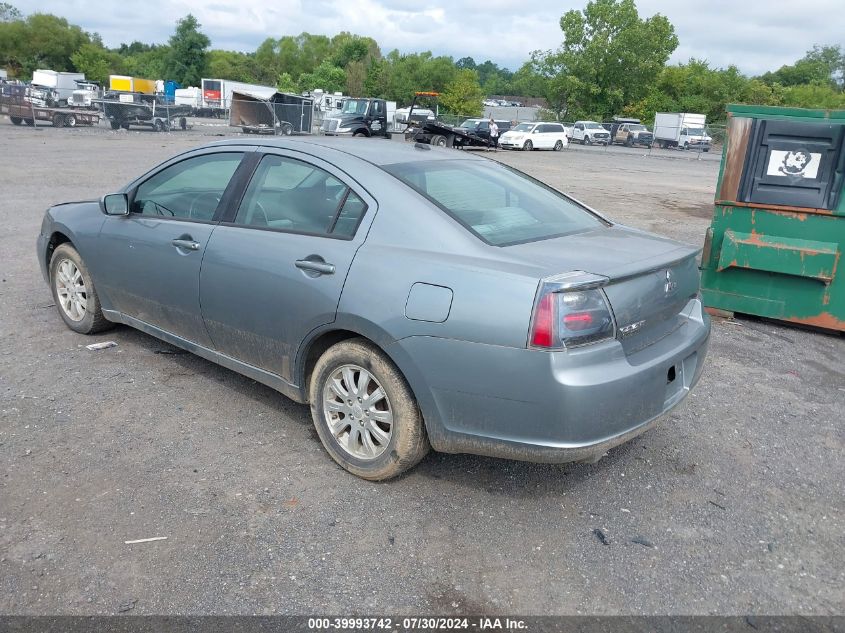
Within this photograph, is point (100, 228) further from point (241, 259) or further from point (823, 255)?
point (823, 255)

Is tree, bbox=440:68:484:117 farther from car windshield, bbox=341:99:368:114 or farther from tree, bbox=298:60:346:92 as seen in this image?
car windshield, bbox=341:99:368:114

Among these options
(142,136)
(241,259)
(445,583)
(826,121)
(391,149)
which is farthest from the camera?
(142,136)

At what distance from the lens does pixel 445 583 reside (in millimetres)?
2787

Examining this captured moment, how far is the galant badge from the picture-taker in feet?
10.9

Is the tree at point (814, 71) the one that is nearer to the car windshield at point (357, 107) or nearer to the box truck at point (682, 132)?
the box truck at point (682, 132)

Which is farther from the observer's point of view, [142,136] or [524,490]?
[142,136]

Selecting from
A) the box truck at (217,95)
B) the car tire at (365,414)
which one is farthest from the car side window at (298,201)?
the box truck at (217,95)

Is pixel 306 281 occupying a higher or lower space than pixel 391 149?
lower

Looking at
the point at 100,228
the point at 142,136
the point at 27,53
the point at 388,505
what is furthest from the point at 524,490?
the point at 27,53

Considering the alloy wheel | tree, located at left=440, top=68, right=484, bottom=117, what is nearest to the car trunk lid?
the alloy wheel

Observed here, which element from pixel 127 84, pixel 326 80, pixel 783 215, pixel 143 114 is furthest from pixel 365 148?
pixel 326 80

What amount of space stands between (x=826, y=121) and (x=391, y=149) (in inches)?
154

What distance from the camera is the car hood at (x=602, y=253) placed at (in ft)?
10.00

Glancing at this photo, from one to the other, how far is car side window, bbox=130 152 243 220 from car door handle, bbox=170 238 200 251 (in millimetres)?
172
